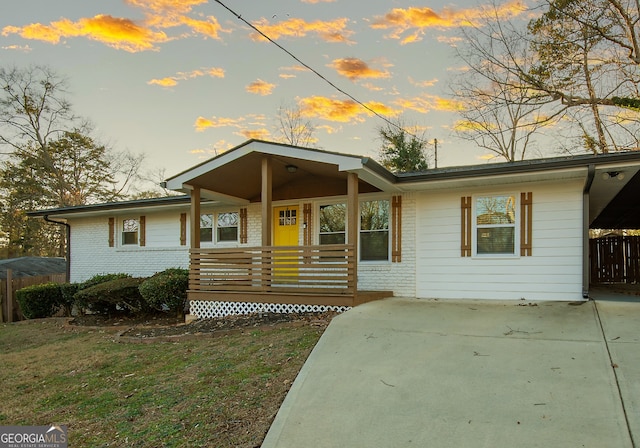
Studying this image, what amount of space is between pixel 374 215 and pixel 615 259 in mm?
9093

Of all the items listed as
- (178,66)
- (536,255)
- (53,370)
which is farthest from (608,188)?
(178,66)

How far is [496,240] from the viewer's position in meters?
8.64

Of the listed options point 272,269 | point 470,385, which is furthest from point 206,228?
point 470,385

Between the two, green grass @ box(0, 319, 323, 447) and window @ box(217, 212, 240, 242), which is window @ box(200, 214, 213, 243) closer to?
window @ box(217, 212, 240, 242)

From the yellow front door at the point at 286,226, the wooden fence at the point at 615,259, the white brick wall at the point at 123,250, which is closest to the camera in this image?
the yellow front door at the point at 286,226

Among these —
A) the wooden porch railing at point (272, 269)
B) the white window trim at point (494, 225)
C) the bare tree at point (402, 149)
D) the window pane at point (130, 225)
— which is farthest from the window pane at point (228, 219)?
the bare tree at point (402, 149)

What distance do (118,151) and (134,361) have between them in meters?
28.5

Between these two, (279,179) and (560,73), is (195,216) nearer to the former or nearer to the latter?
(279,179)

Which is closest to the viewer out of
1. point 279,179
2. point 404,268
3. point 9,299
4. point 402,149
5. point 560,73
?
point 404,268

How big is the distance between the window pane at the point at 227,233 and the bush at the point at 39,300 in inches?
206

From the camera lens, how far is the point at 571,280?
8.04 meters

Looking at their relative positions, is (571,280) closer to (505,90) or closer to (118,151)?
(505,90)

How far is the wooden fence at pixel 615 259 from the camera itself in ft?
43.1

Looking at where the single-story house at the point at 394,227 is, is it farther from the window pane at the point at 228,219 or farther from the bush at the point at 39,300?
the bush at the point at 39,300
